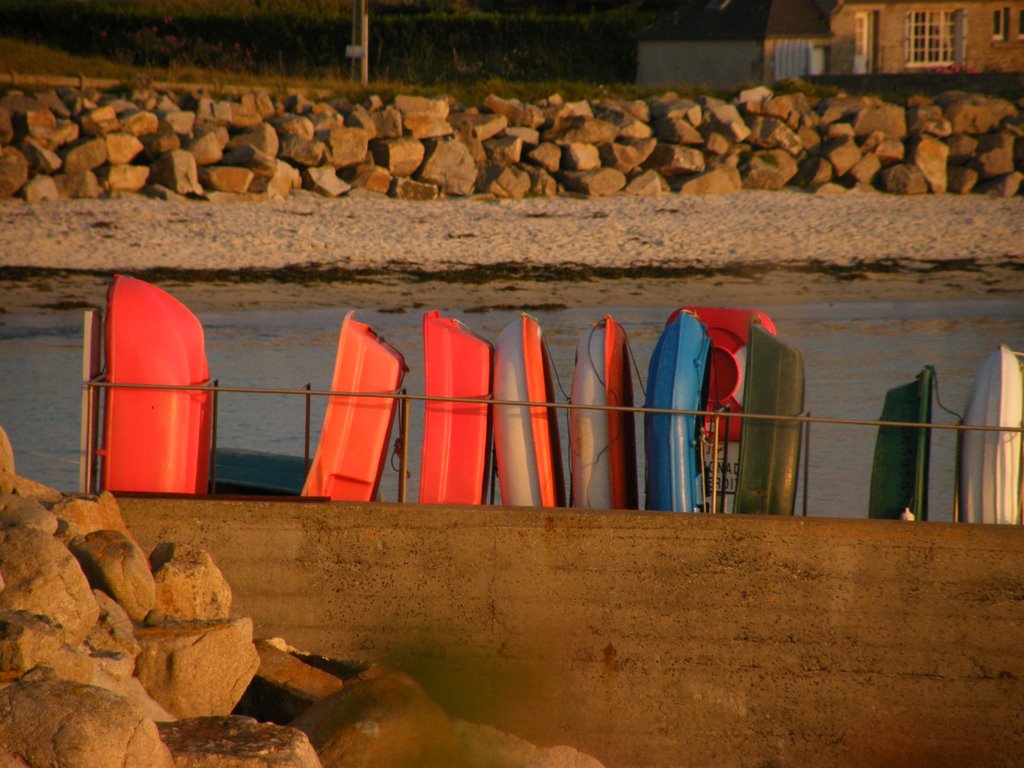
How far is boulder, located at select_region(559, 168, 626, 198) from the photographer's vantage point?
1516cm

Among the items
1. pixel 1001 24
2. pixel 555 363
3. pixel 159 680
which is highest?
pixel 1001 24

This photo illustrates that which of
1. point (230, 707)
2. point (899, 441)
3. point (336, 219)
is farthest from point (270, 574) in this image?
point (336, 219)

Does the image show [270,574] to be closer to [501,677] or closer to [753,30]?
[501,677]

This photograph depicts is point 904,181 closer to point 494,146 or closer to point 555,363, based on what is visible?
point 494,146

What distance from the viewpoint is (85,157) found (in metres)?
14.1

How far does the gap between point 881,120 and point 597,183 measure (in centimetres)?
414

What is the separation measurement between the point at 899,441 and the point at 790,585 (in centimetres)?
82

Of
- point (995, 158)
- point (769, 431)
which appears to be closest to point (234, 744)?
point (769, 431)

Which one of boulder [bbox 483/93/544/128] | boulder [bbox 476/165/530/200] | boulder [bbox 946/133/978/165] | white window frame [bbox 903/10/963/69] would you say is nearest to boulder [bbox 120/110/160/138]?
boulder [bbox 476/165/530/200]

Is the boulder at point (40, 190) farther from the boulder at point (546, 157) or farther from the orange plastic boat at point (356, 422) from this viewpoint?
the orange plastic boat at point (356, 422)

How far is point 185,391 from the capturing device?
5.07 meters

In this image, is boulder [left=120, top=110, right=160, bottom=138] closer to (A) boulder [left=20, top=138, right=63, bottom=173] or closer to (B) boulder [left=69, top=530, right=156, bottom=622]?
(A) boulder [left=20, top=138, right=63, bottom=173]

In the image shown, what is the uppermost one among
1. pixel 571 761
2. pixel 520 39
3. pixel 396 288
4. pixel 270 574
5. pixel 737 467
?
pixel 520 39

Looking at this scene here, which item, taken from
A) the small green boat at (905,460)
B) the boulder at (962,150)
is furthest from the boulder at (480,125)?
the small green boat at (905,460)
